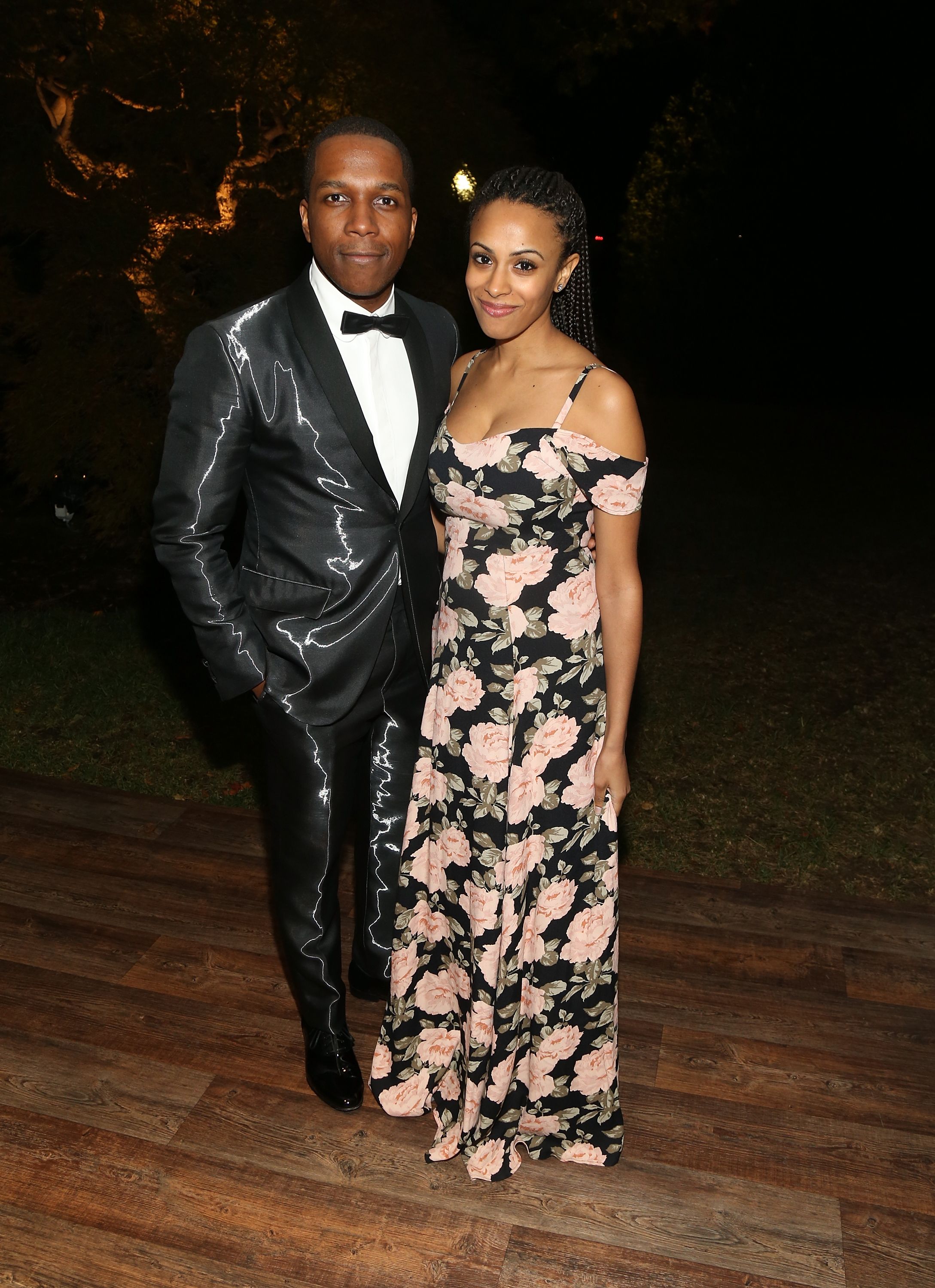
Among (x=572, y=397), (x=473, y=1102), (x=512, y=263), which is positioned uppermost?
(x=512, y=263)

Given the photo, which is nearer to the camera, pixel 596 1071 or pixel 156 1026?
pixel 596 1071

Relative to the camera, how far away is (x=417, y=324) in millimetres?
2455

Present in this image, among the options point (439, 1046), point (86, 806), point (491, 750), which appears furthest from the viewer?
point (86, 806)

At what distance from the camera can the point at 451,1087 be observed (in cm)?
255

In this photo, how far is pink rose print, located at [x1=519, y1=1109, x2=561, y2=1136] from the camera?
250 cm

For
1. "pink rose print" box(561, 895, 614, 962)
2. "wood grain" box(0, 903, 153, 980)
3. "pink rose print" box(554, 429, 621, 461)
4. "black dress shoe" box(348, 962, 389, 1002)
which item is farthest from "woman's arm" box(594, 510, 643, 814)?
"wood grain" box(0, 903, 153, 980)

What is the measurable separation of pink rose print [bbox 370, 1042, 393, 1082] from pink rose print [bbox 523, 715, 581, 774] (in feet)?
2.72

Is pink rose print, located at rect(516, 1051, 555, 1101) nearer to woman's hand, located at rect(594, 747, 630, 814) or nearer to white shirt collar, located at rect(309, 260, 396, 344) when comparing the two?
woman's hand, located at rect(594, 747, 630, 814)

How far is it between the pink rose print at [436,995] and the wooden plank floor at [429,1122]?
0.28m

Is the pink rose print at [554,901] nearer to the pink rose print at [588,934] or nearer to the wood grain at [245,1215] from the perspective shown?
the pink rose print at [588,934]

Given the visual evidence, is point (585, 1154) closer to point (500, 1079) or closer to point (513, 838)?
A: point (500, 1079)

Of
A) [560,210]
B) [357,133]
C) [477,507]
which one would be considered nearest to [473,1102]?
[477,507]

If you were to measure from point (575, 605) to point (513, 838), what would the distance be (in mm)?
484

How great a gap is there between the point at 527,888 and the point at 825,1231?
0.91 meters
